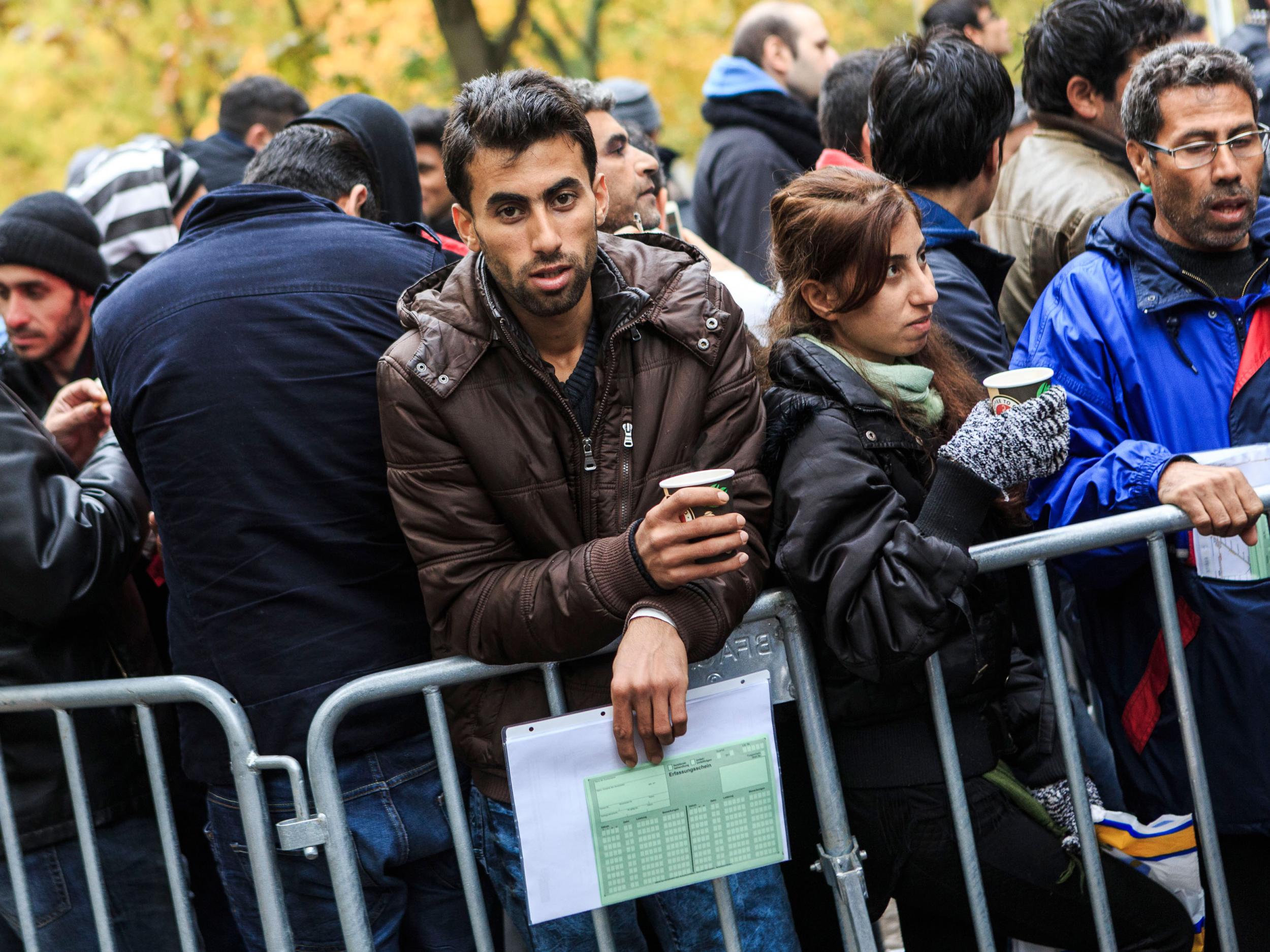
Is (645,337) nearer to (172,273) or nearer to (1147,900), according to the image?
(172,273)

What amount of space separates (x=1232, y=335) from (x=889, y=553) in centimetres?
121

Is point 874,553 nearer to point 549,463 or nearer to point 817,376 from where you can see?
point 817,376

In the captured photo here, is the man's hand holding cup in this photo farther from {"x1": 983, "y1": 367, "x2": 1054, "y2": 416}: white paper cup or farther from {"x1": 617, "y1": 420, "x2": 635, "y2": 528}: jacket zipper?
{"x1": 983, "y1": 367, "x2": 1054, "y2": 416}: white paper cup

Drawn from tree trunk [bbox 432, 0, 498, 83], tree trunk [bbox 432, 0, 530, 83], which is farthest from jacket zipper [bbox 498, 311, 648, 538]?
tree trunk [bbox 432, 0, 498, 83]

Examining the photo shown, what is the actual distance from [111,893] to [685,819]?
163cm

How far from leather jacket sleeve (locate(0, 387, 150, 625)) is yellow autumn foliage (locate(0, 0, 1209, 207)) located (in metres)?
11.2

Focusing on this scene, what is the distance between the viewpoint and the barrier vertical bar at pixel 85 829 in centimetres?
313

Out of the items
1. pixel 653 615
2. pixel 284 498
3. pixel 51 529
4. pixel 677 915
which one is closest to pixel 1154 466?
pixel 653 615

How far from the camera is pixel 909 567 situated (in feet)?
8.58

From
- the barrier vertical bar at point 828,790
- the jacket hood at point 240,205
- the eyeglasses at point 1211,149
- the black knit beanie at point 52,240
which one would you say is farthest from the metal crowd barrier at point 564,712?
the black knit beanie at point 52,240

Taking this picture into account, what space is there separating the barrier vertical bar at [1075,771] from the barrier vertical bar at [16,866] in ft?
8.30

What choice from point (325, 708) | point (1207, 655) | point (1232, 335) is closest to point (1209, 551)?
point (1207, 655)

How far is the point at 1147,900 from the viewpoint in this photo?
9.71 feet

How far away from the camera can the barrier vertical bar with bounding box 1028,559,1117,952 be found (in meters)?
2.86
